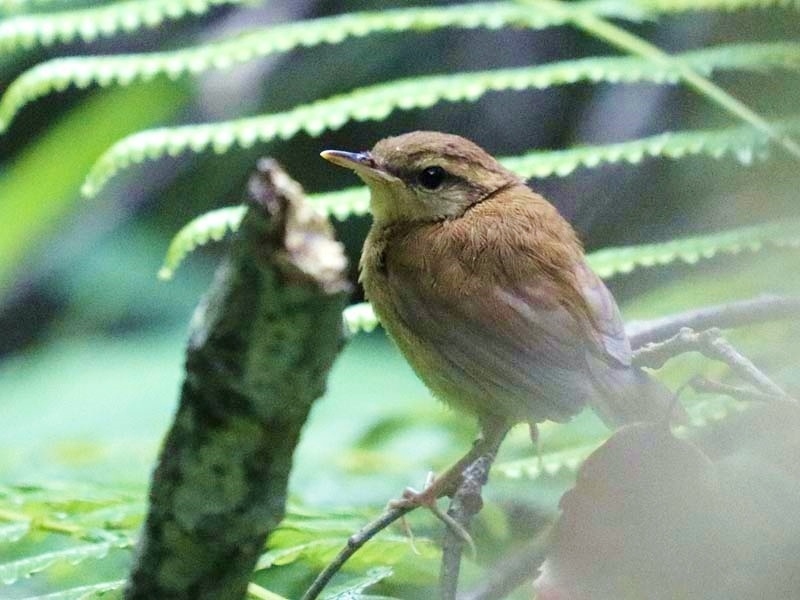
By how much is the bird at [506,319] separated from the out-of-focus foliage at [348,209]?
119 millimetres

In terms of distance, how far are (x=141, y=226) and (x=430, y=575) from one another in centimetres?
405

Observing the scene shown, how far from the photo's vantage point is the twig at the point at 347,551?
53.7 inches

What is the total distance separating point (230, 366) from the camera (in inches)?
37.1

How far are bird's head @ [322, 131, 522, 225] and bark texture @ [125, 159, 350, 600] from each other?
1.57 m

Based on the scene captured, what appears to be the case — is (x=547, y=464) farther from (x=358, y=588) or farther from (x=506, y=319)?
(x=358, y=588)

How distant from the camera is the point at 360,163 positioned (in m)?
2.54

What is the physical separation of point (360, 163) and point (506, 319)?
582 mm

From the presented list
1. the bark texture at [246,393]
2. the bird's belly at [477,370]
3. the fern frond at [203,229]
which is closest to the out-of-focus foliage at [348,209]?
the fern frond at [203,229]

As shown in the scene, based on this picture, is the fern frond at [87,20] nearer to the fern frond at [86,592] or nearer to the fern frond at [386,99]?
the fern frond at [386,99]

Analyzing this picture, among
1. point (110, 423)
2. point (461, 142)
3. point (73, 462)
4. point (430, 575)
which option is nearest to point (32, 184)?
point (110, 423)

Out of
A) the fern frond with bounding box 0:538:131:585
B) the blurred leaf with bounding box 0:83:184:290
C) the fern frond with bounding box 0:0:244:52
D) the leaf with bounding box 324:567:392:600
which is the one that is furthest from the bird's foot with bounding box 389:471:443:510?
the blurred leaf with bounding box 0:83:184:290

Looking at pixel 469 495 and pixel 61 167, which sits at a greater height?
pixel 61 167

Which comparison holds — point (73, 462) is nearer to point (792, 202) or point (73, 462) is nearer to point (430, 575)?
point (430, 575)

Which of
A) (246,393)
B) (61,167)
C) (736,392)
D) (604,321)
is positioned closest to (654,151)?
(604,321)
